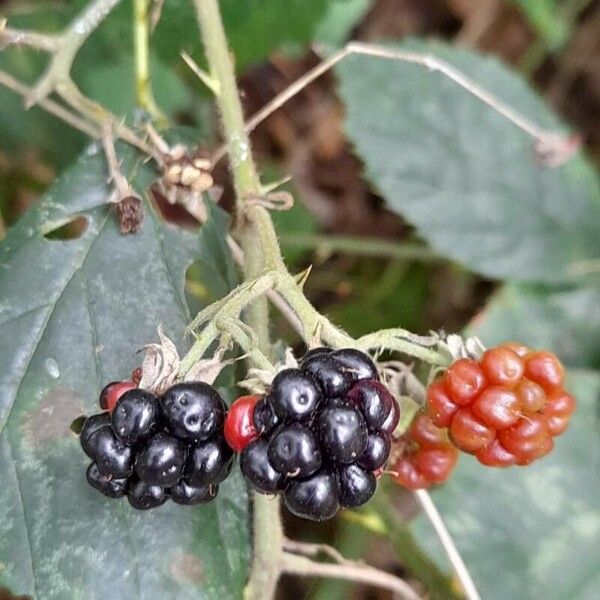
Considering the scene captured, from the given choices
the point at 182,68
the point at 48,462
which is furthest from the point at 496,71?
the point at 48,462

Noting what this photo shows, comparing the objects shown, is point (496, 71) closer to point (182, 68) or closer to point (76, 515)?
point (182, 68)

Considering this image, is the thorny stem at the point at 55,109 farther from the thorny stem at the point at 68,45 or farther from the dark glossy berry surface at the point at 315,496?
the dark glossy berry surface at the point at 315,496

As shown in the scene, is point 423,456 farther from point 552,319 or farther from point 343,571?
point 552,319

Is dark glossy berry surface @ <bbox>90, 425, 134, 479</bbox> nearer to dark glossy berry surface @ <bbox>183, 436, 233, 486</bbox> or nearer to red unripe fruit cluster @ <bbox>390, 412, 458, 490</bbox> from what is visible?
dark glossy berry surface @ <bbox>183, 436, 233, 486</bbox>

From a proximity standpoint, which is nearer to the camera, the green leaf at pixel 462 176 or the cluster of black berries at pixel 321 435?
the cluster of black berries at pixel 321 435

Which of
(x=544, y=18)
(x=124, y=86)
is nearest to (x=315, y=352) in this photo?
(x=124, y=86)

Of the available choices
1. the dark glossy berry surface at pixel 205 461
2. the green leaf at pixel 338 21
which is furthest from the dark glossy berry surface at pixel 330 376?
the green leaf at pixel 338 21

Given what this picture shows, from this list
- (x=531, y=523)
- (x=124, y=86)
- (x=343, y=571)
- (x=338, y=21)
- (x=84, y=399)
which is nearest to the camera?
(x=84, y=399)
